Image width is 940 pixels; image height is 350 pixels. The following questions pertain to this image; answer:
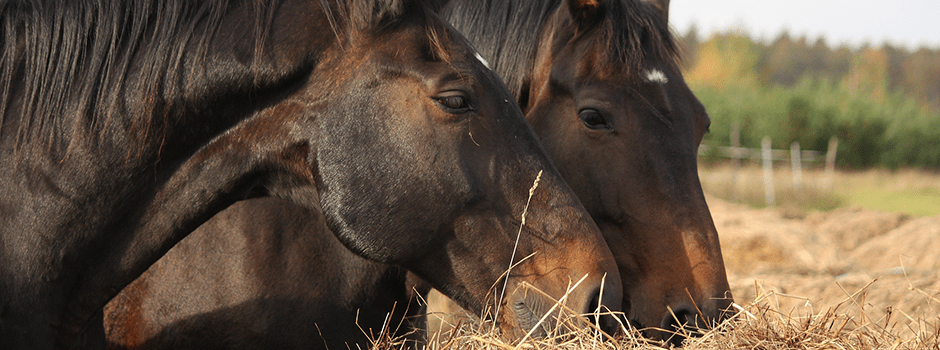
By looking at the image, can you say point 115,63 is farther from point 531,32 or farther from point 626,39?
point 626,39

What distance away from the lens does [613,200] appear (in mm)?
2600

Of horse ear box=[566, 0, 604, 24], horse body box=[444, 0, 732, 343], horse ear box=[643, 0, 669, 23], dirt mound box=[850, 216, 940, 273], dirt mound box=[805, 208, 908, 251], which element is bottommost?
dirt mound box=[805, 208, 908, 251]

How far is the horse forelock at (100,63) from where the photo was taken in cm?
195

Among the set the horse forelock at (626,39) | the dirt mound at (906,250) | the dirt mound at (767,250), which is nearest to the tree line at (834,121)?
the dirt mound at (906,250)

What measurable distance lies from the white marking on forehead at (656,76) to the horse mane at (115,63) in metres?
1.17

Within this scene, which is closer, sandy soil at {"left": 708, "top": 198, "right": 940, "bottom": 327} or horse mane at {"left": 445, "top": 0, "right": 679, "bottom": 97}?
horse mane at {"left": 445, "top": 0, "right": 679, "bottom": 97}

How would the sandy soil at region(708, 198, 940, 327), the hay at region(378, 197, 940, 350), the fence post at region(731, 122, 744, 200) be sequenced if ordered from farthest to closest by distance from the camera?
the fence post at region(731, 122, 744, 200) < the sandy soil at region(708, 198, 940, 327) < the hay at region(378, 197, 940, 350)

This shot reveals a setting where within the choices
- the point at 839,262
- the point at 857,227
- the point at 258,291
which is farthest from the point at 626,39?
the point at 857,227

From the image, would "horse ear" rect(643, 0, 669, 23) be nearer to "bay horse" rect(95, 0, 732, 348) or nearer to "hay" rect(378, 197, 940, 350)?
"bay horse" rect(95, 0, 732, 348)

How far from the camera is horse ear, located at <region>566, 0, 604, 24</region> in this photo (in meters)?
2.91

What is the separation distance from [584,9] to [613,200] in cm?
86

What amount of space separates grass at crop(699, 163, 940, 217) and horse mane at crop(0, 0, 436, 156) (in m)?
18.8

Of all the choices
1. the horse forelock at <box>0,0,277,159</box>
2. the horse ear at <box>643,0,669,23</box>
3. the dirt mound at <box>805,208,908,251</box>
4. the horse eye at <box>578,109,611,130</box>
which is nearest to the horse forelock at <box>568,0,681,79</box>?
the horse eye at <box>578,109,611,130</box>

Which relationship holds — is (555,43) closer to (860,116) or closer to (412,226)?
(412,226)
